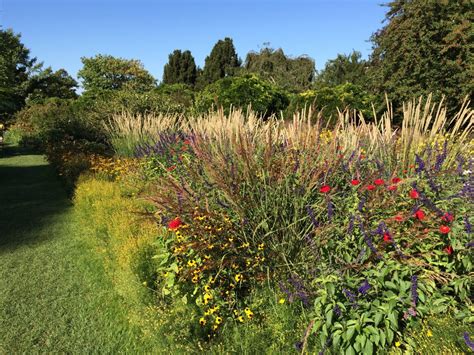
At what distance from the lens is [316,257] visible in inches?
98.9

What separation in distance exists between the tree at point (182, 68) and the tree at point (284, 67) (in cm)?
1941

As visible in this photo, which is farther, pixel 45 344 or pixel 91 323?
pixel 91 323

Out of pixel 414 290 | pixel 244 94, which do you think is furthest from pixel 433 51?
pixel 414 290

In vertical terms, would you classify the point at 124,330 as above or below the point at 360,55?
below

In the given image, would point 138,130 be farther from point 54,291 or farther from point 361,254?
point 361,254

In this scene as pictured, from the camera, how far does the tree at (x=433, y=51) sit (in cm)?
1025

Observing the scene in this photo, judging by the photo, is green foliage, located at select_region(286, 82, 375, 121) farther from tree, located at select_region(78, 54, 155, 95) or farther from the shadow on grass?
tree, located at select_region(78, 54, 155, 95)

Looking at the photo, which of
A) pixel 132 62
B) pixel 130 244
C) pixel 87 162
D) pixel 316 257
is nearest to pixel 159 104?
pixel 87 162

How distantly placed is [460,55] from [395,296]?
10.5 m

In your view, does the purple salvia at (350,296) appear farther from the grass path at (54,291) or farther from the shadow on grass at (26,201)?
the shadow on grass at (26,201)

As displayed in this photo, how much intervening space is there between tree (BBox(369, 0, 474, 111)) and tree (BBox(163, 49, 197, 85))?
31.4 m

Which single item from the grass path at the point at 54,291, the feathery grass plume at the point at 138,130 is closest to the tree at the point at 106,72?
the feathery grass plume at the point at 138,130

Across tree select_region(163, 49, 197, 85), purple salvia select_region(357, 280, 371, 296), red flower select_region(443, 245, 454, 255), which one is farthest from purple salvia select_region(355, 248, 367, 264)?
tree select_region(163, 49, 197, 85)

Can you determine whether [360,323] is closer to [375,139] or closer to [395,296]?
[395,296]
